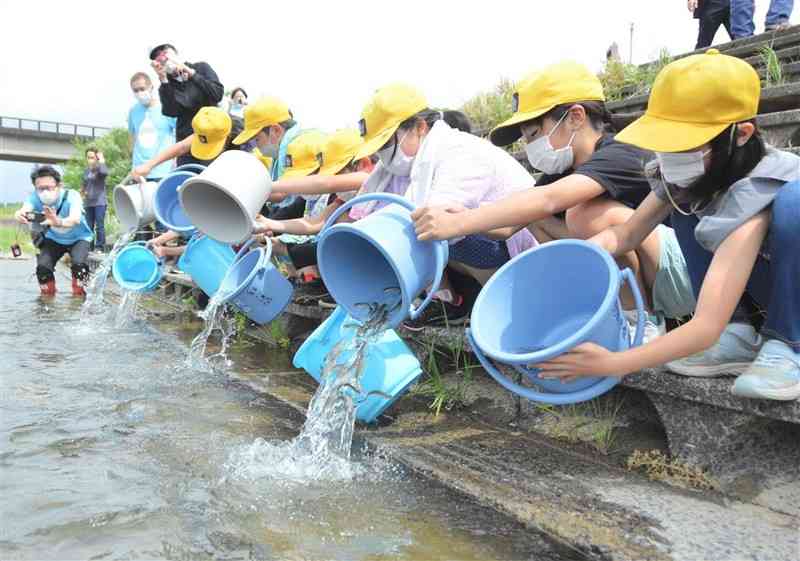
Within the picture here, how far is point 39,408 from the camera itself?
2740mm

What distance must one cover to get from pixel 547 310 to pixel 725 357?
50 cm

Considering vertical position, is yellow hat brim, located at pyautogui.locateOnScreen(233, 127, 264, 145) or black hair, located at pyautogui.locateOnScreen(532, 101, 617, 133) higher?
black hair, located at pyautogui.locateOnScreen(532, 101, 617, 133)

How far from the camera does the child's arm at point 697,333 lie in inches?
65.6

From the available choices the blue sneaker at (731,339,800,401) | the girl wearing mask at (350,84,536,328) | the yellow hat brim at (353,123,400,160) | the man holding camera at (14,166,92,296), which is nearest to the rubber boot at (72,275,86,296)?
the man holding camera at (14,166,92,296)

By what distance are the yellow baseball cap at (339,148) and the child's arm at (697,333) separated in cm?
222

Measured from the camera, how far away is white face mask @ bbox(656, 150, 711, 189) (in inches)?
69.7

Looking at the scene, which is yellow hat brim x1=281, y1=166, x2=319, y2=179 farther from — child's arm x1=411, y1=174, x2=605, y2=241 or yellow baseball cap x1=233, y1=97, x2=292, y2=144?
child's arm x1=411, y1=174, x2=605, y2=241

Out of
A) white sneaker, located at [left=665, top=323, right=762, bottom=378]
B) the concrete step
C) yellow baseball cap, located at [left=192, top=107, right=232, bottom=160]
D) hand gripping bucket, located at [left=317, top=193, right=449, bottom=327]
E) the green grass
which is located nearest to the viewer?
white sneaker, located at [left=665, top=323, right=762, bottom=378]

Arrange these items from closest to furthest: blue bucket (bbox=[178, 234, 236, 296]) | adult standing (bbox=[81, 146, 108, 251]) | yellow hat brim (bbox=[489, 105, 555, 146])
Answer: yellow hat brim (bbox=[489, 105, 555, 146]) < blue bucket (bbox=[178, 234, 236, 296]) < adult standing (bbox=[81, 146, 108, 251])

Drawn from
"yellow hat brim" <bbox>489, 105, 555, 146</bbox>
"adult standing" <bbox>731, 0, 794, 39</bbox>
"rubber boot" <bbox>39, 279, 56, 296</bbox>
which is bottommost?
"rubber boot" <bbox>39, 279, 56, 296</bbox>

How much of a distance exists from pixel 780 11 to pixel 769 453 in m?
4.36

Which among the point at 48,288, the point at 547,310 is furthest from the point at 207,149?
the point at 547,310

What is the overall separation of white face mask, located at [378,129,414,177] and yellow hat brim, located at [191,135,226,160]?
2478 mm

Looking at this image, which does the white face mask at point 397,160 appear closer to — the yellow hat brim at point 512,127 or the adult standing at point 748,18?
the yellow hat brim at point 512,127
